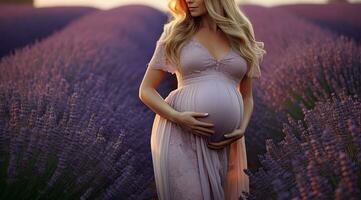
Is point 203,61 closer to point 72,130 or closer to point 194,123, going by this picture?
point 194,123

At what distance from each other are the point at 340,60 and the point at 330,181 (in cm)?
206

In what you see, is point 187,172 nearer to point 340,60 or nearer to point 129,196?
point 129,196

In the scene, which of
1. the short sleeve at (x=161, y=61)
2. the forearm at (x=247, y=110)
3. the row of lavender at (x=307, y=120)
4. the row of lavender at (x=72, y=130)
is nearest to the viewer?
the row of lavender at (x=307, y=120)

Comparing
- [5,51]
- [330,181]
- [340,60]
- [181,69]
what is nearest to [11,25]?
[5,51]

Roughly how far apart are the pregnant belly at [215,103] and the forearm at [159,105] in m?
0.07

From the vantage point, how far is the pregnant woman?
2318 millimetres

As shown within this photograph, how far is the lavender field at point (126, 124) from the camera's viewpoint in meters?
1.89

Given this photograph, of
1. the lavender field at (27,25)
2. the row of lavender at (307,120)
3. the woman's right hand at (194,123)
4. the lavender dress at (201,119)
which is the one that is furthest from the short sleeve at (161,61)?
the lavender field at (27,25)

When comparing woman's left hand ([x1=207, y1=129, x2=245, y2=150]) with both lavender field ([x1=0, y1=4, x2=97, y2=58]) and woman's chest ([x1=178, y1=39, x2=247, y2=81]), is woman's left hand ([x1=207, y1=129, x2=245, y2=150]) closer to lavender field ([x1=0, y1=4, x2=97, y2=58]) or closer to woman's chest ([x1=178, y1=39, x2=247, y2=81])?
woman's chest ([x1=178, y1=39, x2=247, y2=81])

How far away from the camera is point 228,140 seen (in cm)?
238

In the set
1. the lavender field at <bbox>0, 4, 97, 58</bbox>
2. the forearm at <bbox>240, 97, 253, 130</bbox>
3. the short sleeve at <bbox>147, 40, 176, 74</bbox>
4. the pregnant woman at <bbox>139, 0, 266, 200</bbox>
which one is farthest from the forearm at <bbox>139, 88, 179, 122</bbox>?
the lavender field at <bbox>0, 4, 97, 58</bbox>

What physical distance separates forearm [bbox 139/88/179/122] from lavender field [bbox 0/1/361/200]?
0.21 meters

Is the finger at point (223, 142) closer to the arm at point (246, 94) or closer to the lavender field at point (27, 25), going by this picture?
the arm at point (246, 94)

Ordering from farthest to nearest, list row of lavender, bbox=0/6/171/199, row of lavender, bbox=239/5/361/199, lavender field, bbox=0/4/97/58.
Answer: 1. lavender field, bbox=0/4/97/58
2. row of lavender, bbox=0/6/171/199
3. row of lavender, bbox=239/5/361/199
